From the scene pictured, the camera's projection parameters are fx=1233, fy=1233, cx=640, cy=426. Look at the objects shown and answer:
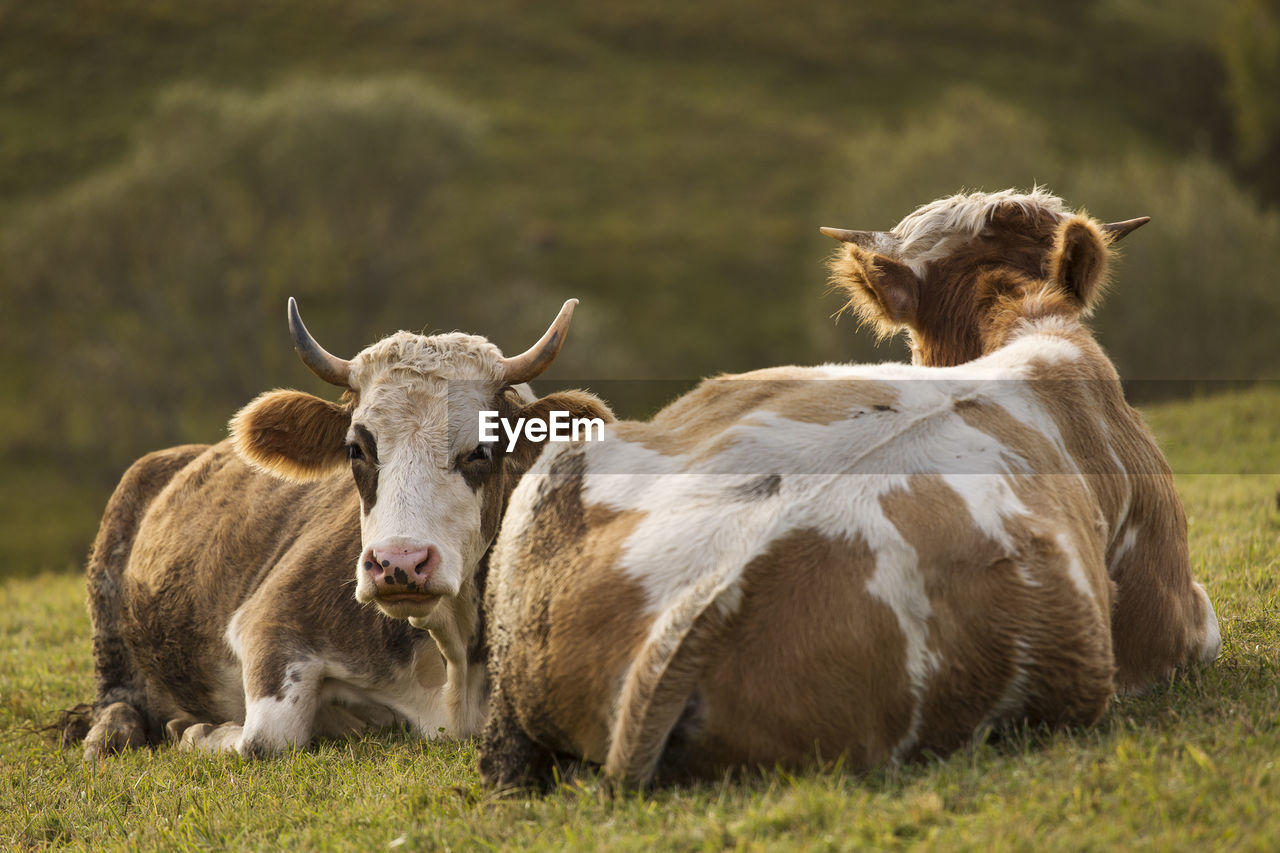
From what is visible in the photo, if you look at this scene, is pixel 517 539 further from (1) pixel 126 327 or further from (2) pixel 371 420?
(1) pixel 126 327

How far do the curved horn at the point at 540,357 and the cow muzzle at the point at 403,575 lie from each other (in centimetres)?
121

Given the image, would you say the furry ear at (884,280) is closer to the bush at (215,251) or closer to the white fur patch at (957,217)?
the white fur patch at (957,217)

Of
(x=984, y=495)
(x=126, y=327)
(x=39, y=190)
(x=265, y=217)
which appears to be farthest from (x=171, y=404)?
(x=984, y=495)

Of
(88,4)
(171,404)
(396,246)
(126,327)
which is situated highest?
(88,4)

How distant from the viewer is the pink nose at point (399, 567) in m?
5.22

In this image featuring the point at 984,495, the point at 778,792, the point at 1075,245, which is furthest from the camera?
the point at 1075,245

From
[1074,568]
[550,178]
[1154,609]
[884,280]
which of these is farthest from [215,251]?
[1074,568]

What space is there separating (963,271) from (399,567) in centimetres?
306

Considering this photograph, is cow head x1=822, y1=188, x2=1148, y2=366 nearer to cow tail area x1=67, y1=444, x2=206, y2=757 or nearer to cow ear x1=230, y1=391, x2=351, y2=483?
cow ear x1=230, y1=391, x2=351, y2=483

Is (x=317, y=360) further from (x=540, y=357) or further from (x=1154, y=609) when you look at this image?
(x=1154, y=609)

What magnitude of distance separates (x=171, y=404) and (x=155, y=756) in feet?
108

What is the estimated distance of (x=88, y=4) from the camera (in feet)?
196

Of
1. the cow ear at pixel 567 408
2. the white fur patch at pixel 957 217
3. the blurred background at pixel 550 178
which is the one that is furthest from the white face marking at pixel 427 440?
the blurred background at pixel 550 178

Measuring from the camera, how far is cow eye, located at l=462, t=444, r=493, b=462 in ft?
19.4
